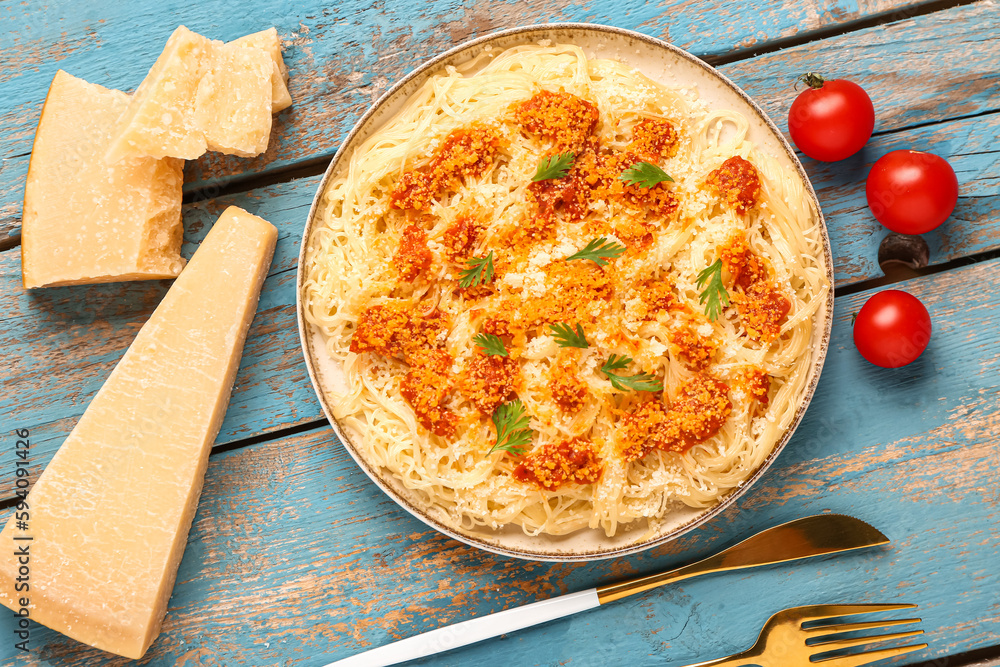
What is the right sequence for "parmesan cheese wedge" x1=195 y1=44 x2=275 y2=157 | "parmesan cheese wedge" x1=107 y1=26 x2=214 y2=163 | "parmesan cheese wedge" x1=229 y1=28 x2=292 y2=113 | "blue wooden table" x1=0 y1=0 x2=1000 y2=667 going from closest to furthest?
"parmesan cheese wedge" x1=107 y1=26 x2=214 y2=163 → "parmesan cheese wedge" x1=195 y1=44 x2=275 y2=157 → "parmesan cheese wedge" x1=229 y1=28 x2=292 y2=113 → "blue wooden table" x1=0 y1=0 x2=1000 y2=667

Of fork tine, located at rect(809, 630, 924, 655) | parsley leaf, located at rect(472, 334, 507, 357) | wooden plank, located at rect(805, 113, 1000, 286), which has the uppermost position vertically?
wooden plank, located at rect(805, 113, 1000, 286)

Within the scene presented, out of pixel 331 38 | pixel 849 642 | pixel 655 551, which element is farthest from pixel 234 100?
pixel 849 642

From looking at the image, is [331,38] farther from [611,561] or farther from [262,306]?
[611,561]

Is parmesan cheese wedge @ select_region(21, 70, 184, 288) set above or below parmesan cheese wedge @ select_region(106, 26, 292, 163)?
below

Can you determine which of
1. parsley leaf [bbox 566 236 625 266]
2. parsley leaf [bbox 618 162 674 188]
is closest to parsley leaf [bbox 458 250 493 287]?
parsley leaf [bbox 566 236 625 266]

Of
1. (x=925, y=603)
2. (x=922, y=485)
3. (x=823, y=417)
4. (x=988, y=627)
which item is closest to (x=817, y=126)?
(x=823, y=417)

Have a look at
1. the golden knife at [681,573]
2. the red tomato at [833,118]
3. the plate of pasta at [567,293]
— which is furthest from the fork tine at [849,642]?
the red tomato at [833,118]

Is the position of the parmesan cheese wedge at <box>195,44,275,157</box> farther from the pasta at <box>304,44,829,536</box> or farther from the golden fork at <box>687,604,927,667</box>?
the golden fork at <box>687,604,927,667</box>

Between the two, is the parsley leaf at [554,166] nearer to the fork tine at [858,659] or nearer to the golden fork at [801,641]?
the golden fork at [801,641]
